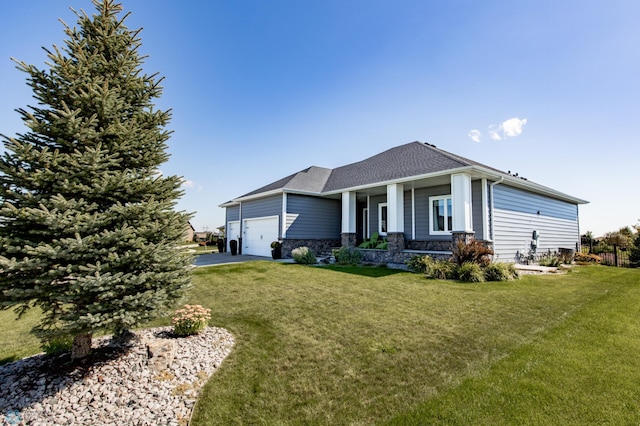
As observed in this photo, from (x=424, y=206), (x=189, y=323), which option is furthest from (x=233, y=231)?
(x=189, y=323)

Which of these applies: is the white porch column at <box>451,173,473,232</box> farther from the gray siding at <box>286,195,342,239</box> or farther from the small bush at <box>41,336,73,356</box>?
the small bush at <box>41,336,73,356</box>

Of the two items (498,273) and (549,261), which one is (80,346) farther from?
(549,261)

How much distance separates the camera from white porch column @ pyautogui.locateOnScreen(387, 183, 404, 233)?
11.7m

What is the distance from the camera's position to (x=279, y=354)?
3.74 meters

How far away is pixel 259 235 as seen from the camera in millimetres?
16812

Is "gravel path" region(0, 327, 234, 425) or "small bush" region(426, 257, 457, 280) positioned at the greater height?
"small bush" region(426, 257, 457, 280)

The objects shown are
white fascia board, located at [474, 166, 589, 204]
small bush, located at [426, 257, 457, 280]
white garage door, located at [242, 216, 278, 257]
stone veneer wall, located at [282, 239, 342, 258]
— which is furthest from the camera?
white garage door, located at [242, 216, 278, 257]

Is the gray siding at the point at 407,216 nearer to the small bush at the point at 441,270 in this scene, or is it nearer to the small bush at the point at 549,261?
the small bush at the point at 441,270

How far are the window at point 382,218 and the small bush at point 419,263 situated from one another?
13.1 feet

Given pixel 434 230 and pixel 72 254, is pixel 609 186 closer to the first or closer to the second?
pixel 434 230

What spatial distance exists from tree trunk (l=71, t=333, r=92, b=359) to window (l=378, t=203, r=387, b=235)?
12.3 meters

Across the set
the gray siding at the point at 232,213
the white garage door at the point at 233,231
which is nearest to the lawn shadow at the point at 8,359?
the white garage door at the point at 233,231

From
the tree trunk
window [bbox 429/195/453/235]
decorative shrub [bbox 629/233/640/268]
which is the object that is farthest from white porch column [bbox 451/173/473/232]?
the tree trunk

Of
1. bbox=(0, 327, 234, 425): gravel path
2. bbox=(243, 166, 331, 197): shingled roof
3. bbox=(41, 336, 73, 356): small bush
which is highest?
bbox=(243, 166, 331, 197): shingled roof
